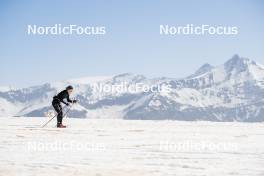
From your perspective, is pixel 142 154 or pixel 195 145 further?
pixel 195 145

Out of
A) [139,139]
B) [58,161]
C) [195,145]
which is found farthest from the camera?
[139,139]

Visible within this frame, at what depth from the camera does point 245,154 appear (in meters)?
12.8

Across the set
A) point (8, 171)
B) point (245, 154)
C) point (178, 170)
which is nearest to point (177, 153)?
point (245, 154)

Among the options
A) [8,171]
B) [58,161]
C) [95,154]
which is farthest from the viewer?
[95,154]

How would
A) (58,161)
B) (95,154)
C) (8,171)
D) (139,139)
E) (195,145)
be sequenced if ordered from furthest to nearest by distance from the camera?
(139,139), (195,145), (95,154), (58,161), (8,171)

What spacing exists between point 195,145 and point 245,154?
2528 millimetres

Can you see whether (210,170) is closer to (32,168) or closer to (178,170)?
(178,170)

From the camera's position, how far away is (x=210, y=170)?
10.1 m

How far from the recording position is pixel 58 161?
11266 millimetres

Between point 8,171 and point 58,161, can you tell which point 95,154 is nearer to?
point 58,161

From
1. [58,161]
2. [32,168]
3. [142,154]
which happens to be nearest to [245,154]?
[142,154]

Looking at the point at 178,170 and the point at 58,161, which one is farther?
the point at 58,161

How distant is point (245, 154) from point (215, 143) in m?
2.91

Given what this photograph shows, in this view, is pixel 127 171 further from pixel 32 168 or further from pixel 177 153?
pixel 177 153
